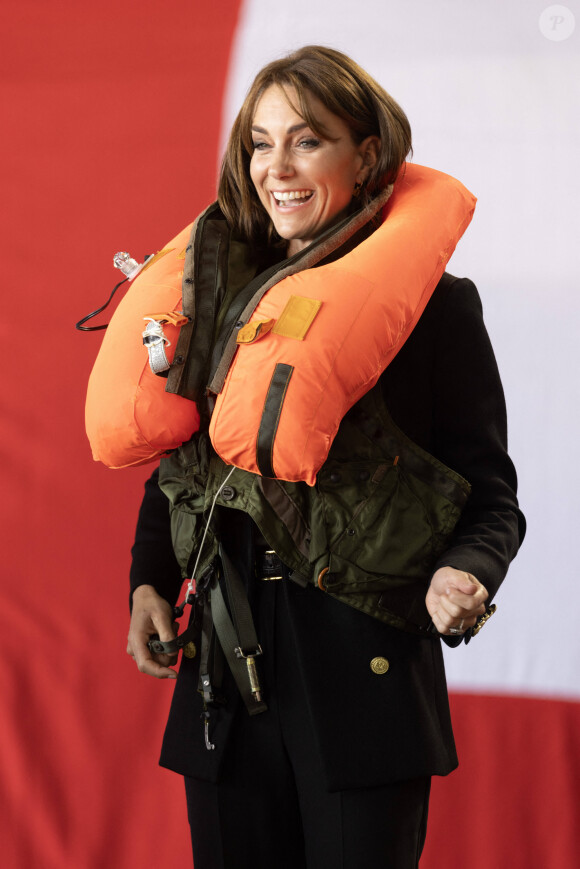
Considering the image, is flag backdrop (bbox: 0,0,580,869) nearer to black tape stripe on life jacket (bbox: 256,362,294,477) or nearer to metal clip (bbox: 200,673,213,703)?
metal clip (bbox: 200,673,213,703)

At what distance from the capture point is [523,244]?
2092mm

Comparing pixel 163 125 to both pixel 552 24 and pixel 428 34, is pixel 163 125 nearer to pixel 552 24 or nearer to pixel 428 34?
pixel 428 34

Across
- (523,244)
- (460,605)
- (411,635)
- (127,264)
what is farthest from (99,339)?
(460,605)

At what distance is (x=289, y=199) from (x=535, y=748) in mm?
1491

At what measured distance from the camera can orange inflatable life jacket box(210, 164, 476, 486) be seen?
36.9 inches

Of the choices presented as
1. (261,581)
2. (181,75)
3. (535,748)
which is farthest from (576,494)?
(181,75)

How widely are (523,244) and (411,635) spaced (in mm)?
1326

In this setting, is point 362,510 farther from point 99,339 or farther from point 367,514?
point 99,339

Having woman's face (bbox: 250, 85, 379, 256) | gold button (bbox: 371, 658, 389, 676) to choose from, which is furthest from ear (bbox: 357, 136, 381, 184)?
gold button (bbox: 371, 658, 389, 676)

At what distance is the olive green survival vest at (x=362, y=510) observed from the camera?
988 millimetres

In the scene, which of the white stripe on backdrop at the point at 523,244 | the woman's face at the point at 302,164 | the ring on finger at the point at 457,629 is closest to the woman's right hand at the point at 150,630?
the ring on finger at the point at 457,629

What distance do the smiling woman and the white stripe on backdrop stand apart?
3.38ft

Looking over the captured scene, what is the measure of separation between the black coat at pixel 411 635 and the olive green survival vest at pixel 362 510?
32mm

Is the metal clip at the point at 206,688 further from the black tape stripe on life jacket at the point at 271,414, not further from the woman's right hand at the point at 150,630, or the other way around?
the black tape stripe on life jacket at the point at 271,414
